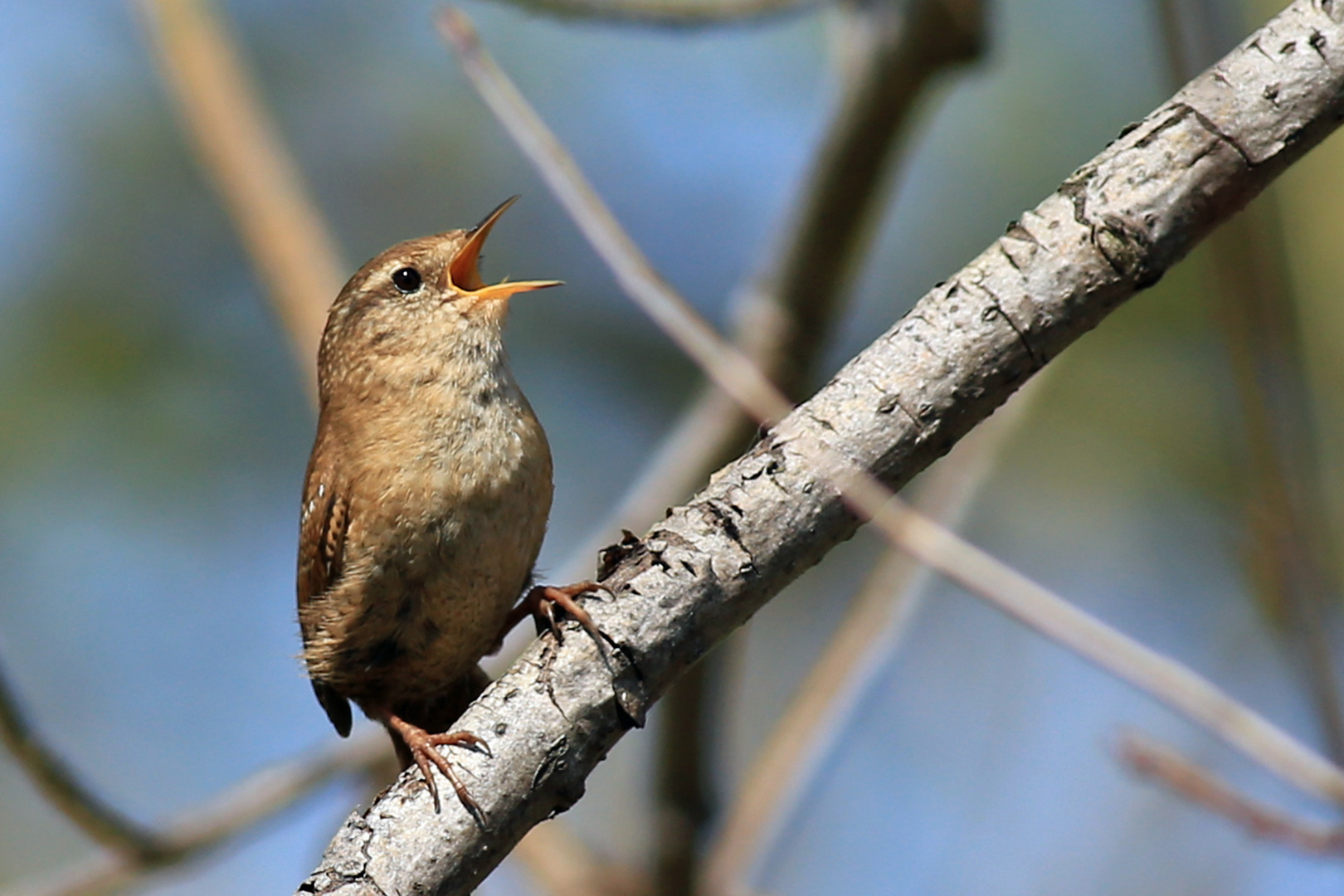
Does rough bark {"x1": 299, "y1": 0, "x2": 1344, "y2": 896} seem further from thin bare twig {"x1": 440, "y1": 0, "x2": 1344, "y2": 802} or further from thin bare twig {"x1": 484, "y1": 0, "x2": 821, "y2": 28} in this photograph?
thin bare twig {"x1": 484, "y1": 0, "x2": 821, "y2": 28}

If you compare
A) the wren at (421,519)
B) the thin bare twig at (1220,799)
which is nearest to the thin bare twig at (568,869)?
the wren at (421,519)

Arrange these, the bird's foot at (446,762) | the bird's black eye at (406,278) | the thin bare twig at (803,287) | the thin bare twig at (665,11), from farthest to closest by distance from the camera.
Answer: the bird's black eye at (406,278) → the thin bare twig at (803,287) → the thin bare twig at (665,11) → the bird's foot at (446,762)

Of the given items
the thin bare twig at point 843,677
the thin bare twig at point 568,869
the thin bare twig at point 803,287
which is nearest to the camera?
the thin bare twig at point 843,677

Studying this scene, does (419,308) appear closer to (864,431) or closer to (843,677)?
(843,677)

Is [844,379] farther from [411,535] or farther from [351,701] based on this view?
[351,701]

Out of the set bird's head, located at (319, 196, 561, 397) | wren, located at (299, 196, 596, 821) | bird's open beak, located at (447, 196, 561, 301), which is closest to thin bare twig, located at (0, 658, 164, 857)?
wren, located at (299, 196, 596, 821)

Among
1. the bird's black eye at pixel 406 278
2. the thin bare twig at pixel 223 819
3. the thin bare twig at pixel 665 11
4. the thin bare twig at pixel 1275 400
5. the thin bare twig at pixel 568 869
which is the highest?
the thin bare twig at pixel 665 11

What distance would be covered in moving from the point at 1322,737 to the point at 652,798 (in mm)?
2620

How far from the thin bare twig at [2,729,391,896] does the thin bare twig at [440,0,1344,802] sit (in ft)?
7.09

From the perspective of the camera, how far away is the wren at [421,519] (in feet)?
10.8

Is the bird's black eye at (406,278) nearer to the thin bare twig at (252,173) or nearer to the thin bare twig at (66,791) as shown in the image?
the thin bare twig at (252,173)

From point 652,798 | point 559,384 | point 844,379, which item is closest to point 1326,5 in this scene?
point 844,379

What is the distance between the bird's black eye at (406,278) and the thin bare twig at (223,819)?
4.49ft

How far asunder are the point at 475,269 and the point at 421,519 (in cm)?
112
